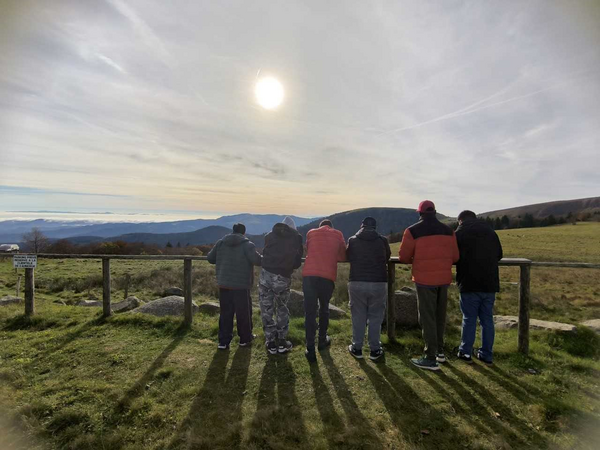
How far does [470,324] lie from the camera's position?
5.50 meters

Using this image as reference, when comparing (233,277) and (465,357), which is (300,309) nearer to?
(233,277)

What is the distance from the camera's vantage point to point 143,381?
4727 mm

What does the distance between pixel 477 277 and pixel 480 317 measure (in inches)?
32.3

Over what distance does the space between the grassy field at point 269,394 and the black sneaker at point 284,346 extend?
0.50ft

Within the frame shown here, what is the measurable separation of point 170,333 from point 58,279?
1740cm

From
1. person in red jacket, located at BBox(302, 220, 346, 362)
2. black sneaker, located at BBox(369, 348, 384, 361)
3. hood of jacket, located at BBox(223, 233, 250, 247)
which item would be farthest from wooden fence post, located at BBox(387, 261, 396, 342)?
hood of jacket, located at BBox(223, 233, 250, 247)

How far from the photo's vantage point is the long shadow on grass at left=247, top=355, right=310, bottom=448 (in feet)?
11.2

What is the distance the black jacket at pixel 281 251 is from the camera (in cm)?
581

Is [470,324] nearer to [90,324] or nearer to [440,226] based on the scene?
[440,226]

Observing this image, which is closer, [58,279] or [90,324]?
[90,324]

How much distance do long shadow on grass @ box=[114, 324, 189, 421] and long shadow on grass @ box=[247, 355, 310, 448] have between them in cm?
177

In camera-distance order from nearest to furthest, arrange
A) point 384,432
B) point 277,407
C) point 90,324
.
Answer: point 384,432, point 277,407, point 90,324

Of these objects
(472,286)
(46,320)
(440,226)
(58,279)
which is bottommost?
(58,279)

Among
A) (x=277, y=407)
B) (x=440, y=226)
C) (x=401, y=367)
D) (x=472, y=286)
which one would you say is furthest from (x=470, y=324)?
(x=277, y=407)
